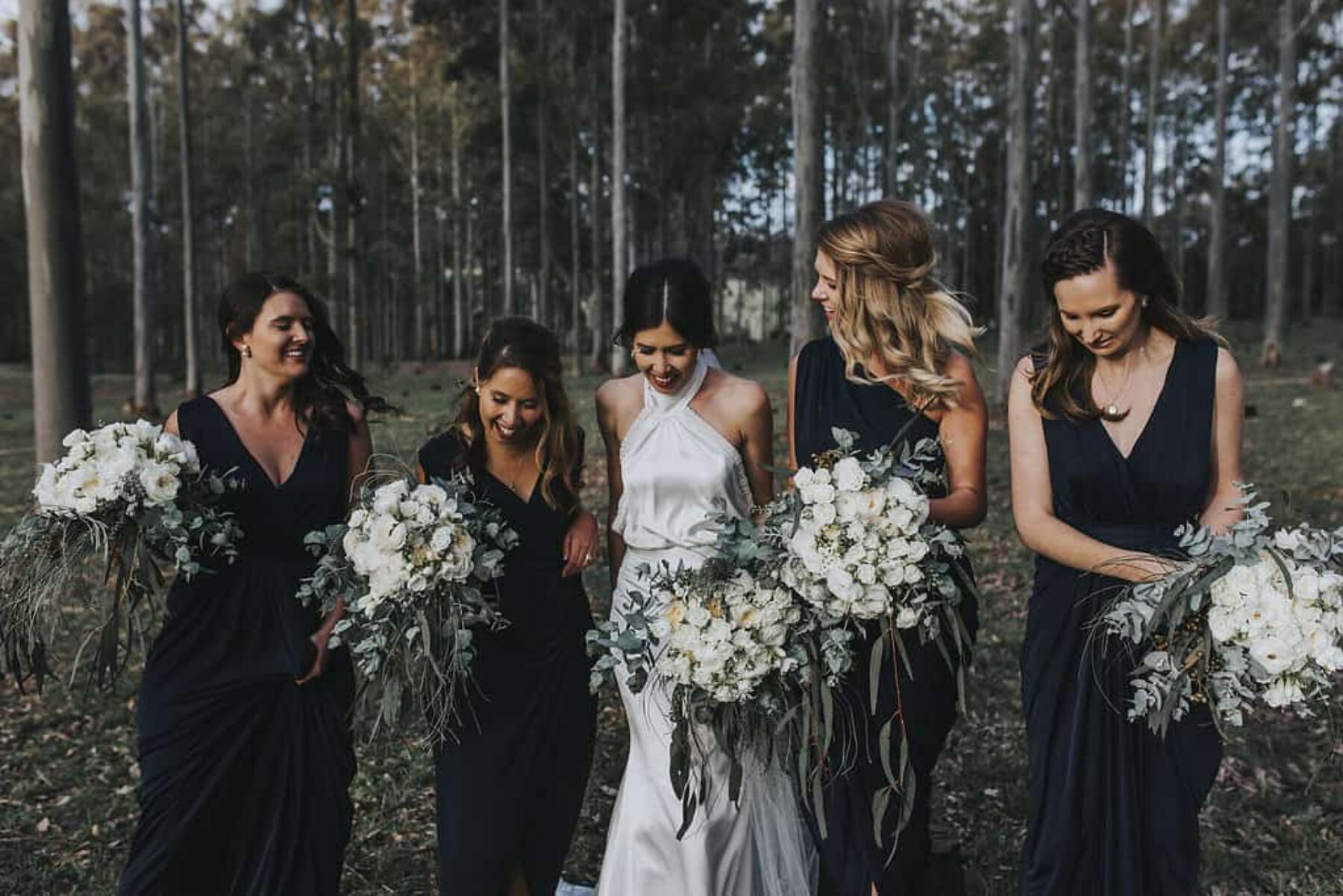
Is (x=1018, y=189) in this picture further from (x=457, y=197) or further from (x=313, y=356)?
(x=457, y=197)

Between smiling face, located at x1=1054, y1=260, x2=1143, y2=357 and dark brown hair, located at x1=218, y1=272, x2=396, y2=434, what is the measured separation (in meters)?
2.34

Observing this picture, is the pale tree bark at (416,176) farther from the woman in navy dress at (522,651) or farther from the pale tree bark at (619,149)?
the woman in navy dress at (522,651)

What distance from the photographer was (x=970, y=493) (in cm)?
301

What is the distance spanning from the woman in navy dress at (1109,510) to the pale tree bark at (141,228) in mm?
18929

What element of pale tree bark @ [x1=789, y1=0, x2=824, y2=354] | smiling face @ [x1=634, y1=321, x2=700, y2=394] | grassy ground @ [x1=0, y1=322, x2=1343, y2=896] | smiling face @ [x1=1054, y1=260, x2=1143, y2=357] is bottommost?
grassy ground @ [x1=0, y1=322, x2=1343, y2=896]

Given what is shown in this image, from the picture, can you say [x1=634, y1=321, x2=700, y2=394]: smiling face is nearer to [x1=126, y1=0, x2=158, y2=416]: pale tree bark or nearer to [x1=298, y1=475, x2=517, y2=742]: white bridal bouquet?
[x1=298, y1=475, x2=517, y2=742]: white bridal bouquet

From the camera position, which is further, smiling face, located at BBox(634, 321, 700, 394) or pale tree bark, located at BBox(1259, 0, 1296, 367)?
pale tree bark, located at BBox(1259, 0, 1296, 367)

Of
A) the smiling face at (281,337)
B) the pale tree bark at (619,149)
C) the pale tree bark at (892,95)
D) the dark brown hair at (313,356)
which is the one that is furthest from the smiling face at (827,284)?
the pale tree bark at (892,95)

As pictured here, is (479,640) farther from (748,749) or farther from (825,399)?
(825,399)

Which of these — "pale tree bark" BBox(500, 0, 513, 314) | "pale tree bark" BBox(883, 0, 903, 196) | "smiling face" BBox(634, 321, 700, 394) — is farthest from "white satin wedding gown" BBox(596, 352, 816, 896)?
"pale tree bark" BBox(883, 0, 903, 196)

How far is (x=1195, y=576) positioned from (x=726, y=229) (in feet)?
151

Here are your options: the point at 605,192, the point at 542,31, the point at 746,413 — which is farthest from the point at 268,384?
the point at 605,192

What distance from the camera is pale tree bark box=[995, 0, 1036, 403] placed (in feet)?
47.2

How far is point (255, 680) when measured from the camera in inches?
130
